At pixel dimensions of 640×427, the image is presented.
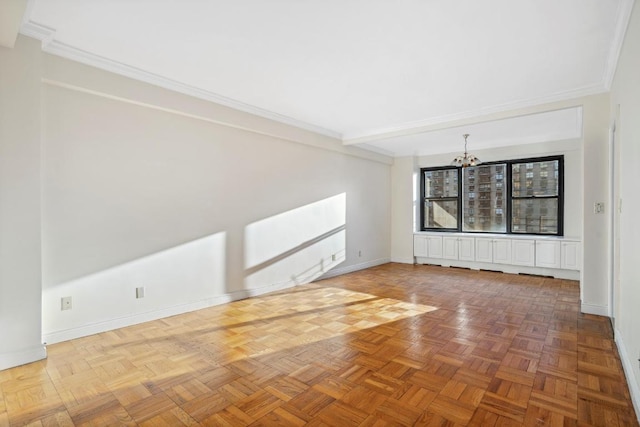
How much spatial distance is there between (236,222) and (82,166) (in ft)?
5.71

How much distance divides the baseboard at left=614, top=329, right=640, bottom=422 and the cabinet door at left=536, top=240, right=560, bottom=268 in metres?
3.22

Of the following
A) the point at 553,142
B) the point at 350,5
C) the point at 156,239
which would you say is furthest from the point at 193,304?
the point at 553,142

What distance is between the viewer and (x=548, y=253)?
18.6 ft

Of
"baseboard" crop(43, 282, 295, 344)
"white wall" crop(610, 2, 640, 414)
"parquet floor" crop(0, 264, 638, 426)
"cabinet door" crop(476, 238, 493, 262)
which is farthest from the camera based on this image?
"cabinet door" crop(476, 238, 493, 262)

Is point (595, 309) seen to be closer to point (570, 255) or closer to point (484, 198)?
point (570, 255)

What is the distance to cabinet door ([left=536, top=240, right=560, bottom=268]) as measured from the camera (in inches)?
220

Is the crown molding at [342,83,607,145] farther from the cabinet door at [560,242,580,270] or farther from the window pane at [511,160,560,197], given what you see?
the cabinet door at [560,242,580,270]

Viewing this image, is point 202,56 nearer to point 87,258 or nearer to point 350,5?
point 350,5

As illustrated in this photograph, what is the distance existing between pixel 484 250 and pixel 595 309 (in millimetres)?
2733

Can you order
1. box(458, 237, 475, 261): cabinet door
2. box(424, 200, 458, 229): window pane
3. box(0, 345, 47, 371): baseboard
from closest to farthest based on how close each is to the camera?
box(0, 345, 47, 371): baseboard
box(458, 237, 475, 261): cabinet door
box(424, 200, 458, 229): window pane

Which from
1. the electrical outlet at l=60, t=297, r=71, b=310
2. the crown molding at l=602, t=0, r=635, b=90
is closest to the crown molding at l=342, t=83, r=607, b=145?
the crown molding at l=602, t=0, r=635, b=90

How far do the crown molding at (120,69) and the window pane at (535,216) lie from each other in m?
4.83

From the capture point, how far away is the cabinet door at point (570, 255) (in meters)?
5.40

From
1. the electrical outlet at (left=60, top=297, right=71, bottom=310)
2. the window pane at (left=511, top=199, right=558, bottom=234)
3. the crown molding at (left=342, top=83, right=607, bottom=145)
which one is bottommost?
the electrical outlet at (left=60, top=297, right=71, bottom=310)
